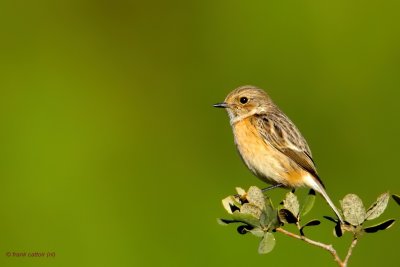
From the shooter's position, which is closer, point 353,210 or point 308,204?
point 353,210

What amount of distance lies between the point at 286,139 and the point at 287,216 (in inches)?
86.3

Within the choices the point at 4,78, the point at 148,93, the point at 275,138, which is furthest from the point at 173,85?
the point at 275,138

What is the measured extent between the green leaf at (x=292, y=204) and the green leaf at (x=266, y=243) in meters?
0.17

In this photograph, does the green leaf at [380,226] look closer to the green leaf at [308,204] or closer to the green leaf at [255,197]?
the green leaf at [308,204]

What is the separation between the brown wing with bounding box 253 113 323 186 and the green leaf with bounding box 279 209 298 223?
6.50 ft

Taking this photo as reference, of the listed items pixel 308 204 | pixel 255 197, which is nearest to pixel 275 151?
pixel 308 204

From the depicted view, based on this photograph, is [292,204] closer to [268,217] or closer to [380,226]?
[268,217]

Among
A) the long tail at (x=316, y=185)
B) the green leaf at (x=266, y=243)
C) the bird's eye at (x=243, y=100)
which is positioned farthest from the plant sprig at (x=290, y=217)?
the bird's eye at (x=243, y=100)

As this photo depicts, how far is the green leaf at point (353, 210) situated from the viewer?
345 centimetres

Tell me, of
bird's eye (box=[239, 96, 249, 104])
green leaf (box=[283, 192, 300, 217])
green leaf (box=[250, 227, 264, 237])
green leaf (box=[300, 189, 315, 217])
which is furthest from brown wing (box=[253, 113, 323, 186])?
green leaf (box=[250, 227, 264, 237])

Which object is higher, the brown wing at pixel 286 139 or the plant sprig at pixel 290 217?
the brown wing at pixel 286 139

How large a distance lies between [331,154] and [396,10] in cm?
200

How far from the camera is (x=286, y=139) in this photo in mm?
5781

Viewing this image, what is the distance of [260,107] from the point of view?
625 cm
